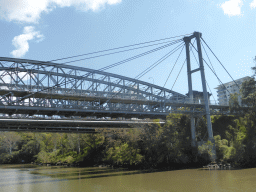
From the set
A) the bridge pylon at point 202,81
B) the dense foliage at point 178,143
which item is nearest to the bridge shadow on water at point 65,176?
the dense foliage at point 178,143

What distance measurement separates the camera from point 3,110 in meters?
32.9

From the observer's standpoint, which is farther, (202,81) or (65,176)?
(202,81)

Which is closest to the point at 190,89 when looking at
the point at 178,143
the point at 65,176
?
the point at 178,143

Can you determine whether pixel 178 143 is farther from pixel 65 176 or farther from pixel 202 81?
pixel 65 176

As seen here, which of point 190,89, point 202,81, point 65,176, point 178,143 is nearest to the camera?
point 65,176

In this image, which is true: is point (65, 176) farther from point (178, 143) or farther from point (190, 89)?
point (190, 89)

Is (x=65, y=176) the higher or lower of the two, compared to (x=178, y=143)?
lower

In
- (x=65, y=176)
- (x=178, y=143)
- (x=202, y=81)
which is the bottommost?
(x=65, y=176)

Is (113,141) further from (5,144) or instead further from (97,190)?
(5,144)

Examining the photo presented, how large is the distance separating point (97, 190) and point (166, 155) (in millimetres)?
18247

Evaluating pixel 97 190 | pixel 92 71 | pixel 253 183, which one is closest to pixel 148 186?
pixel 97 190

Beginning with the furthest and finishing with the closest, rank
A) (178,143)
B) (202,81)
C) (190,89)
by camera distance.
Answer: (190,89), (202,81), (178,143)

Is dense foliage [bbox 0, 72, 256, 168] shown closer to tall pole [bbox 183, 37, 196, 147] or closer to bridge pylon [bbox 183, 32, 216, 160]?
tall pole [bbox 183, 37, 196, 147]

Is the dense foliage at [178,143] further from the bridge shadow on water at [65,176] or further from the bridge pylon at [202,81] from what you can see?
the bridge shadow on water at [65,176]
